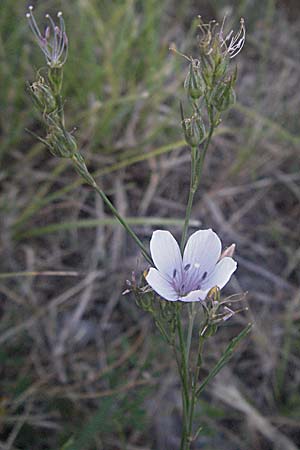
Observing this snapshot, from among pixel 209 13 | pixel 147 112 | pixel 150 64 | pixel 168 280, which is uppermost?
pixel 209 13

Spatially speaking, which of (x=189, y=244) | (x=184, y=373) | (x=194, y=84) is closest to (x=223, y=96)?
(x=194, y=84)

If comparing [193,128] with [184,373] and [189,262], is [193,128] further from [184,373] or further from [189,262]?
[184,373]

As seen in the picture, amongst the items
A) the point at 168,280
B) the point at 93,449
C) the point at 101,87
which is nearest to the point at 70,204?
the point at 101,87

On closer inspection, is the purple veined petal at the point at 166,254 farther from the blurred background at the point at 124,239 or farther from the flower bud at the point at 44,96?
the blurred background at the point at 124,239

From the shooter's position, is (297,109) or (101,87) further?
(297,109)

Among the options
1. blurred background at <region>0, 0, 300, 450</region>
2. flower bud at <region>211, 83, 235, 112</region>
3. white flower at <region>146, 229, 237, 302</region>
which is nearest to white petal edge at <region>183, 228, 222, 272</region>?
white flower at <region>146, 229, 237, 302</region>

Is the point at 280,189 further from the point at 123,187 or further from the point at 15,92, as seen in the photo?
the point at 15,92

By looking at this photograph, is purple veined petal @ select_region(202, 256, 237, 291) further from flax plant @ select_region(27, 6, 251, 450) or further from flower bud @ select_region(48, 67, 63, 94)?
flower bud @ select_region(48, 67, 63, 94)
